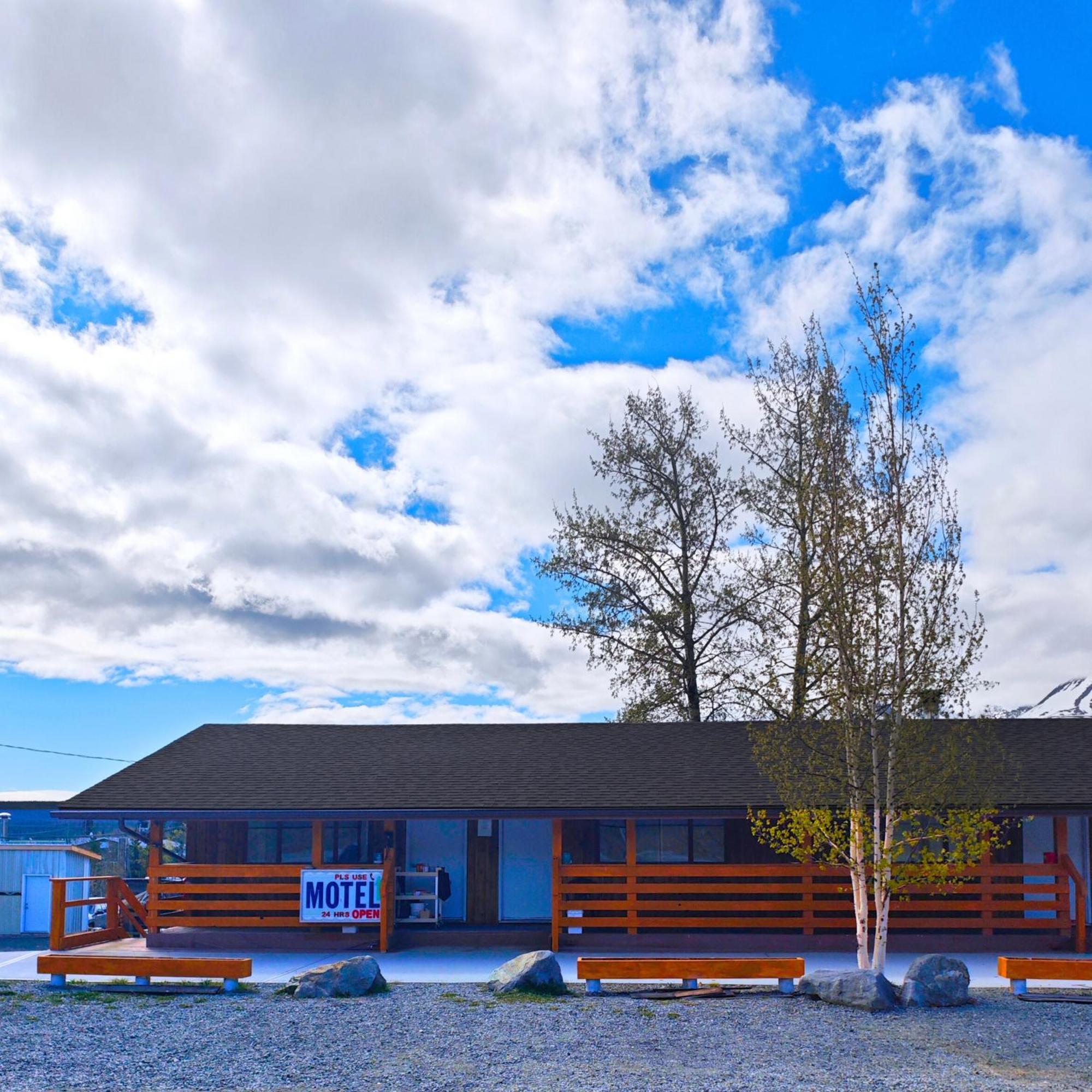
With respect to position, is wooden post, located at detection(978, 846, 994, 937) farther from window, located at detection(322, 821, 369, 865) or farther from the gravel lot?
window, located at detection(322, 821, 369, 865)

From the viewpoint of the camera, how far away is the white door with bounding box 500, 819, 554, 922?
66.8 feet

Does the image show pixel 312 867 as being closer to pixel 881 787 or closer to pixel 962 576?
pixel 881 787

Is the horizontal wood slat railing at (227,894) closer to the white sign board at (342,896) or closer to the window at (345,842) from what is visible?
the white sign board at (342,896)

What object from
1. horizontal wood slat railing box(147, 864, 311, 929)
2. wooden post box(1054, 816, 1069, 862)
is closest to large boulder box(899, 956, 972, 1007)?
wooden post box(1054, 816, 1069, 862)

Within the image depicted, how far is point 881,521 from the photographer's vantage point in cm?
1538

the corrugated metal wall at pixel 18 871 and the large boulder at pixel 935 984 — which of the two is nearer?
the large boulder at pixel 935 984

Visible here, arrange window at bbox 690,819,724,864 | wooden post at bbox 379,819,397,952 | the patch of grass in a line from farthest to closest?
window at bbox 690,819,724,864 → wooden post at bbox 379,819,397,952 → the patch of grass

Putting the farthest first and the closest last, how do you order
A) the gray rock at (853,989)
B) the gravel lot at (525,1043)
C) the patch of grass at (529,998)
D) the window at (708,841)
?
1. the window at (708,841)
2. the patch of grass at (529,998)
3. the gray rock at (853,989)
4. the gravel lot at (525,1043)

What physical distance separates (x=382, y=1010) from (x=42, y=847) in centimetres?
2528

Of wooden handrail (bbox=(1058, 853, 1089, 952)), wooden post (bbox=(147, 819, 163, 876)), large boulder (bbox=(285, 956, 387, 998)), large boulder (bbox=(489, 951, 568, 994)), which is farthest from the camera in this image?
wooden post (bbox=(147, 819, 163, 876))

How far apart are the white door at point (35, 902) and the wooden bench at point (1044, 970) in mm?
28434

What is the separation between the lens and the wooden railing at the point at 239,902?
1841 cm

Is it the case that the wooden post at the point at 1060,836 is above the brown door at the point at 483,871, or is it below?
above

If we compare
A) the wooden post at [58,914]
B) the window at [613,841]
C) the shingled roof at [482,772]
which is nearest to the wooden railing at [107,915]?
the wooden post at [58,914]
